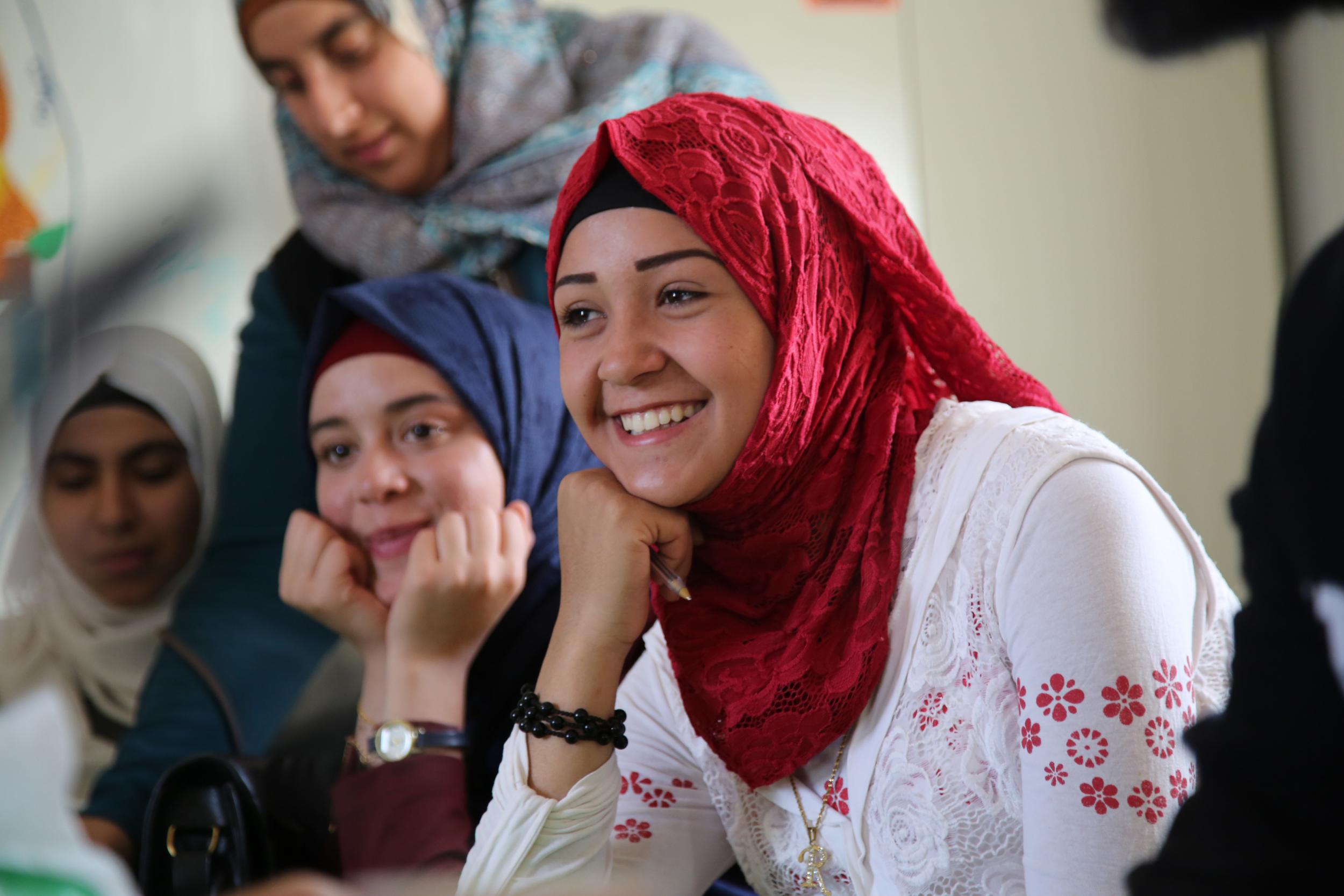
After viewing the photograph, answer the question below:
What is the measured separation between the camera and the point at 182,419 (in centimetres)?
162

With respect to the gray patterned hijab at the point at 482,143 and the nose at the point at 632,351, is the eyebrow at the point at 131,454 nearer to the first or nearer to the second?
the gray patterned hijab at the point at 482,143

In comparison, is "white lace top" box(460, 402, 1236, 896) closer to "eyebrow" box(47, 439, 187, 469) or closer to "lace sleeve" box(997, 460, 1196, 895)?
"lace sleeve" box(997, 460, 1196, 895)

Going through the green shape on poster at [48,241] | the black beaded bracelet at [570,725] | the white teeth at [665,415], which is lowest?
the black beaded bracelet at [570,725]

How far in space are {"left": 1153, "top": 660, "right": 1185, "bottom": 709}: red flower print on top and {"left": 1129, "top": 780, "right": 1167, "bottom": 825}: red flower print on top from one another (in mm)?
61

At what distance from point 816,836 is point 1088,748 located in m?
0.32

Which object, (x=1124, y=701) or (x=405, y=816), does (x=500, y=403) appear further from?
(x=1124, y=701)

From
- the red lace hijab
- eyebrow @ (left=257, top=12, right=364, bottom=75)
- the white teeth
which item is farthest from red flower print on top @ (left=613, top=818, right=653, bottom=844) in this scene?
eyebrow @ (left=257, top=12, right=364, bottom=75)

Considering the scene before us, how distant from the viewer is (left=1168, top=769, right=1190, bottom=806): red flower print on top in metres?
0.84

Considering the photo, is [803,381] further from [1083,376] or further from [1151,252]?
[1151,252]

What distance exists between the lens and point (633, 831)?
1197mm

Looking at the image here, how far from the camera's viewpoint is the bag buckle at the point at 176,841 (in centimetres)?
138

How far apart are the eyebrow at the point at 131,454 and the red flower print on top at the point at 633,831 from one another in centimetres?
78

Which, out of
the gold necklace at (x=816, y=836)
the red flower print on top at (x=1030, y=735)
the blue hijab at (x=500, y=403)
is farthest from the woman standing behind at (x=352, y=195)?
the red flower print on top at (x=1030, y=735)

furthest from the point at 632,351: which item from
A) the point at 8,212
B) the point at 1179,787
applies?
the point at 8,212
